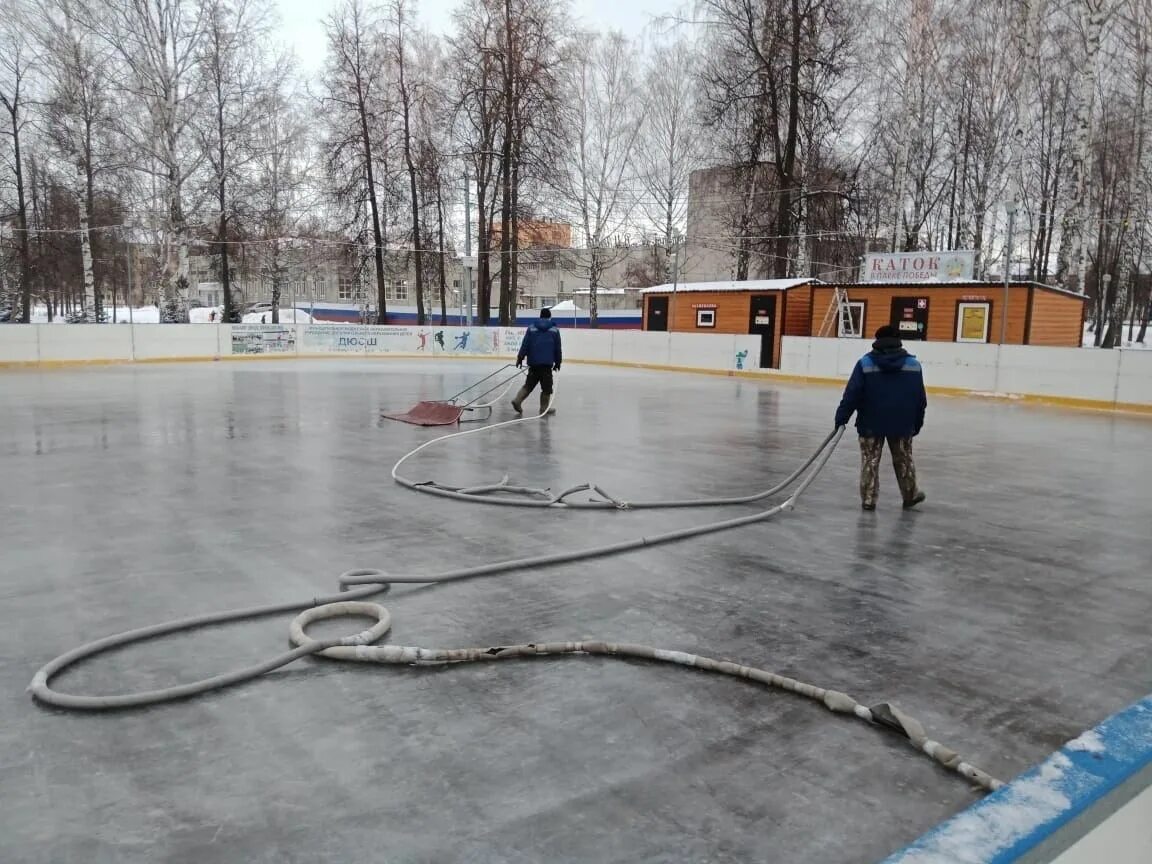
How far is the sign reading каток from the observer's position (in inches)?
915

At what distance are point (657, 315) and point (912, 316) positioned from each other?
934cm

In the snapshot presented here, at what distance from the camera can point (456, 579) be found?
5.40m

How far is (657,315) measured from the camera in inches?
1224

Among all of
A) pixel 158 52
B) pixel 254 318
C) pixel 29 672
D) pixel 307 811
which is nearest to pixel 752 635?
pixel 307 811

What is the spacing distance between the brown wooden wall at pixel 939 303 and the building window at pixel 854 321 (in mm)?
118

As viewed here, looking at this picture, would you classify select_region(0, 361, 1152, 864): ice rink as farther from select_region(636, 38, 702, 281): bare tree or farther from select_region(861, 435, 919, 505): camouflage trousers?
select_region(636, 38, 702, 281): bare tree

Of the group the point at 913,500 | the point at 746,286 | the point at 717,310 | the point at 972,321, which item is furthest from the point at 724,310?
the point at 913,500

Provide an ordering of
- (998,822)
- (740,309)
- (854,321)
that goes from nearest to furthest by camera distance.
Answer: (998,822) → (854,321) → (740,309)

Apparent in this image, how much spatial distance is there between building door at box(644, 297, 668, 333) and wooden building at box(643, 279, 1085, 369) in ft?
0.12

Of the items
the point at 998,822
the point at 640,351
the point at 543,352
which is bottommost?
the point at 640,351

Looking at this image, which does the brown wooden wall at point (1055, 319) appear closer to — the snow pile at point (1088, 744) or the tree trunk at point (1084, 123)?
the tree trunk at point (1084, 123)

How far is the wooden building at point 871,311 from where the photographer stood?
2259 cm

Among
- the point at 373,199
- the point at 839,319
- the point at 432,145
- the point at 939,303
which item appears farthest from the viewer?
the point at 432,145

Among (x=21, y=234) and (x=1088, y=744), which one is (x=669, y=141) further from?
(x=1088, y=744)
